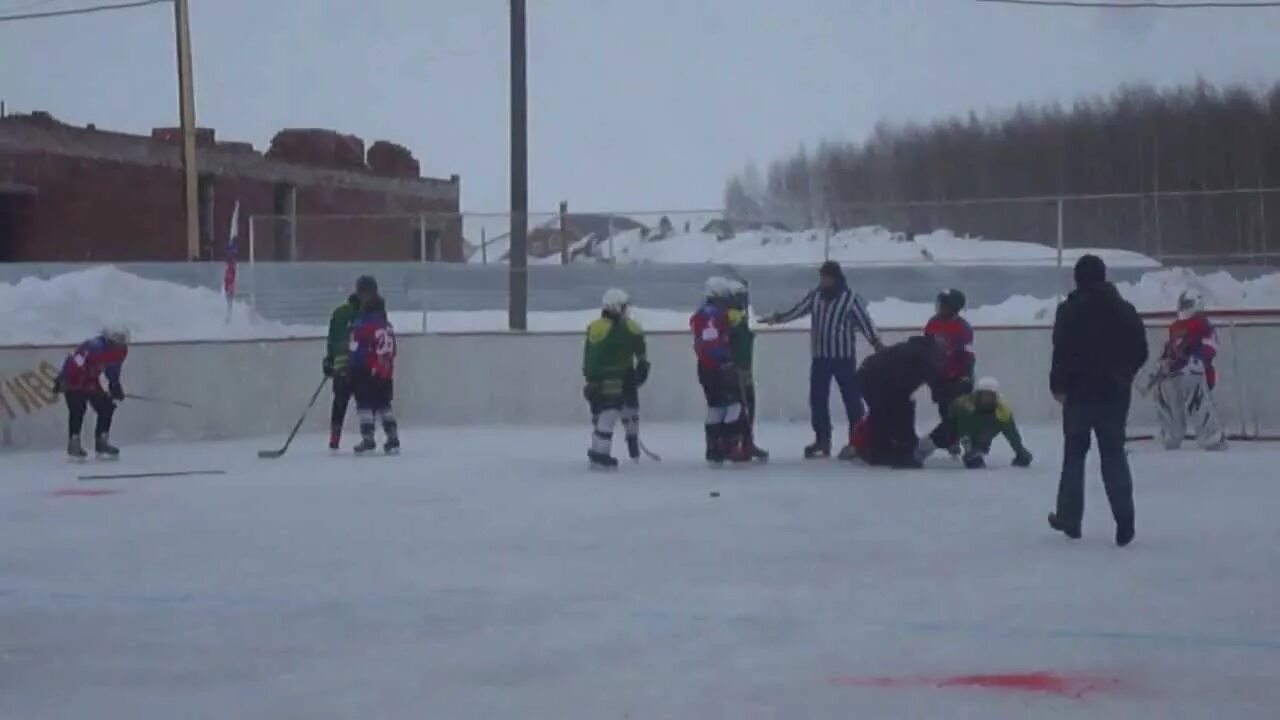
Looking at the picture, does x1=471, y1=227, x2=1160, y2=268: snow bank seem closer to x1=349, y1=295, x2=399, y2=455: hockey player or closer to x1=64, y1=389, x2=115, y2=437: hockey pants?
x1=349, y1=295, x2=399, y2=455: hockey player

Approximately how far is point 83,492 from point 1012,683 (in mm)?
9408

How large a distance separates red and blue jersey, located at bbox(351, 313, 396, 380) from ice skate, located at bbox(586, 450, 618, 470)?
2.38 meters

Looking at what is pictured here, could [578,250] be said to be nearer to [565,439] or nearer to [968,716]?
[565,439]

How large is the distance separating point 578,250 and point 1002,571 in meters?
18.0

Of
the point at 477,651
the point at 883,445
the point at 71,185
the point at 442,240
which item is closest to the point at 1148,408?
the point at 883,445

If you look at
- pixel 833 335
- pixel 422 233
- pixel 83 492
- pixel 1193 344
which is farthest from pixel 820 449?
pixel 422 233

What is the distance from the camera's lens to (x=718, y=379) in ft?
50.5

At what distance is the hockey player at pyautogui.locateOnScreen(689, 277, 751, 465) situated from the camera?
50.6 feet

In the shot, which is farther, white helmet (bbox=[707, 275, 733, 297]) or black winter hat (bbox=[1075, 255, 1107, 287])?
white helmet (bbox=[707, 275, 733, 297])

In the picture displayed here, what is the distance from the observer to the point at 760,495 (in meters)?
13.5

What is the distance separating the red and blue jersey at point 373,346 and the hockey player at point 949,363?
15.7 feet

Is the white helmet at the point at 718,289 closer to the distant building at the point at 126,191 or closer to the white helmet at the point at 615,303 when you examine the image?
the white helmet at the point at 615,303

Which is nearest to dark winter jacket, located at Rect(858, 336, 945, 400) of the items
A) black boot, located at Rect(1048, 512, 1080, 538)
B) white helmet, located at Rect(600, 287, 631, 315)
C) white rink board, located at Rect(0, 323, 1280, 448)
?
white helmet, located at Rect(600, 287, 631, 315)

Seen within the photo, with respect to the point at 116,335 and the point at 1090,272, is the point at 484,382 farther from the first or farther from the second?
the point at 1090,272
